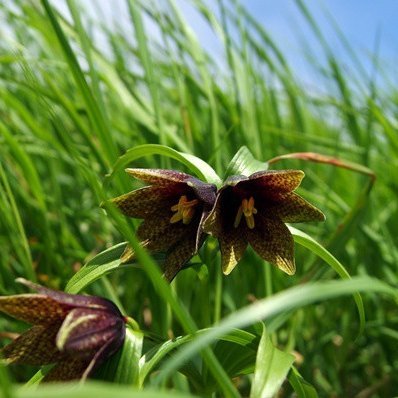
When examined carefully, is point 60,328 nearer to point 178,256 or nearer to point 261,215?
point 178,256

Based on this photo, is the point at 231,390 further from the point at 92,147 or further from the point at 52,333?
the point at 92,147

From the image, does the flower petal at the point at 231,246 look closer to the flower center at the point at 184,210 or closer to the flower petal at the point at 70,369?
the flower center at the point at 184,210

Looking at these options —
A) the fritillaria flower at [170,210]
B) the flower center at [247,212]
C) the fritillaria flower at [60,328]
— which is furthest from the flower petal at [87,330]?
the flower center at [247,212]

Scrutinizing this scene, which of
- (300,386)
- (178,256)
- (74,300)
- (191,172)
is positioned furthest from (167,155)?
(191,172)

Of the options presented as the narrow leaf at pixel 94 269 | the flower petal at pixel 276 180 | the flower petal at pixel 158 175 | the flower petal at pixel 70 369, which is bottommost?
the flower petal at pixel 70 369

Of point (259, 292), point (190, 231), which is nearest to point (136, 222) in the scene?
point (190, 231)

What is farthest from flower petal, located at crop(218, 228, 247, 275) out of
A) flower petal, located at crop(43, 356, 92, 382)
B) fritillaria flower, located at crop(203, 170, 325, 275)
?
flower petal, located at crop(43, 356, 92, 382)
